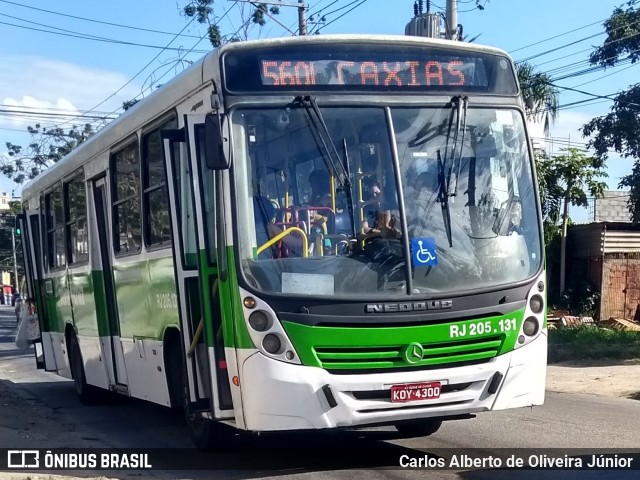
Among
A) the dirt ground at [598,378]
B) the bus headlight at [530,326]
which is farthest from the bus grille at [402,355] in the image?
the dirt ground at [598,378]

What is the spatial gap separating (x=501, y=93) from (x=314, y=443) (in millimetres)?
3753

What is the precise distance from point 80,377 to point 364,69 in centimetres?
742

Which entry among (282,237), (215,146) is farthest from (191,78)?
(282,237)

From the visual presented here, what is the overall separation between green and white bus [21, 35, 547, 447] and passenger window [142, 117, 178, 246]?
0.56 meters

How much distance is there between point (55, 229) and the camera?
13.7m

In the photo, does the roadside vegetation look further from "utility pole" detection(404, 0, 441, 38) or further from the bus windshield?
the bus windshield

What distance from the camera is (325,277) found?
709 cm

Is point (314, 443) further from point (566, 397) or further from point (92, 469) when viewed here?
point (566, 397)

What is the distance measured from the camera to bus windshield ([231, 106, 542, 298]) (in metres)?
7.15

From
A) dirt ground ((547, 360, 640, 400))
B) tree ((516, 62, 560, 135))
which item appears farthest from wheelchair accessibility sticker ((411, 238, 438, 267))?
tree ((516, 62, 560, 135))

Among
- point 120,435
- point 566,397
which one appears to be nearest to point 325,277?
point 120,435

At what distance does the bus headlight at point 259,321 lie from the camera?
696 cm

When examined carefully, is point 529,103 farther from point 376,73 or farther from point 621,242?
point 621,242

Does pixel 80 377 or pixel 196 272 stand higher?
pixel 196 272
